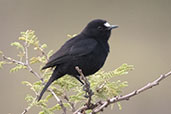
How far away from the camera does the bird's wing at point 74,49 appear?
414 cm

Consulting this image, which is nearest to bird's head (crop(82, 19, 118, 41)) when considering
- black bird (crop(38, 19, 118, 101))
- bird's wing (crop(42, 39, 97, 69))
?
black bird (crop(38, 19, 118, 101))

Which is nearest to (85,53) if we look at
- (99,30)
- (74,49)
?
(74,49)

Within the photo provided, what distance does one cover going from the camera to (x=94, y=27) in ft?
15.1

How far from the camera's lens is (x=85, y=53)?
4254 millimetres

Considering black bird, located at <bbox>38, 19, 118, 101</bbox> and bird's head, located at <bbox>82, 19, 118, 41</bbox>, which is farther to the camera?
bird's head, located at <bbox>82, 19, 118, 41</bbox>

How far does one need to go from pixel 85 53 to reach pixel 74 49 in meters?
0.10

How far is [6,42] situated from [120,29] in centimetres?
237

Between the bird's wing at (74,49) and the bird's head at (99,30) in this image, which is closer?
the bird's wing at (74,49)

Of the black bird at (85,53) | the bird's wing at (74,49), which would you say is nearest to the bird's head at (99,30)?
the black bird at (85,53)

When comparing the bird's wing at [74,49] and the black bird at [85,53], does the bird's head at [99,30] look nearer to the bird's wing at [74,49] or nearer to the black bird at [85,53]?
the black bird at [85,53]

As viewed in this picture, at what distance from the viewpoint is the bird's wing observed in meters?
4.14

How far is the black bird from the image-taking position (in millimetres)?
4051

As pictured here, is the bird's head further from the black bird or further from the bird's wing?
the bird's wing

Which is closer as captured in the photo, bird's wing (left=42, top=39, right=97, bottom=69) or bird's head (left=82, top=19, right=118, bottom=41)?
bird's wing (left=42, top=39, right=97, bottom=69)
